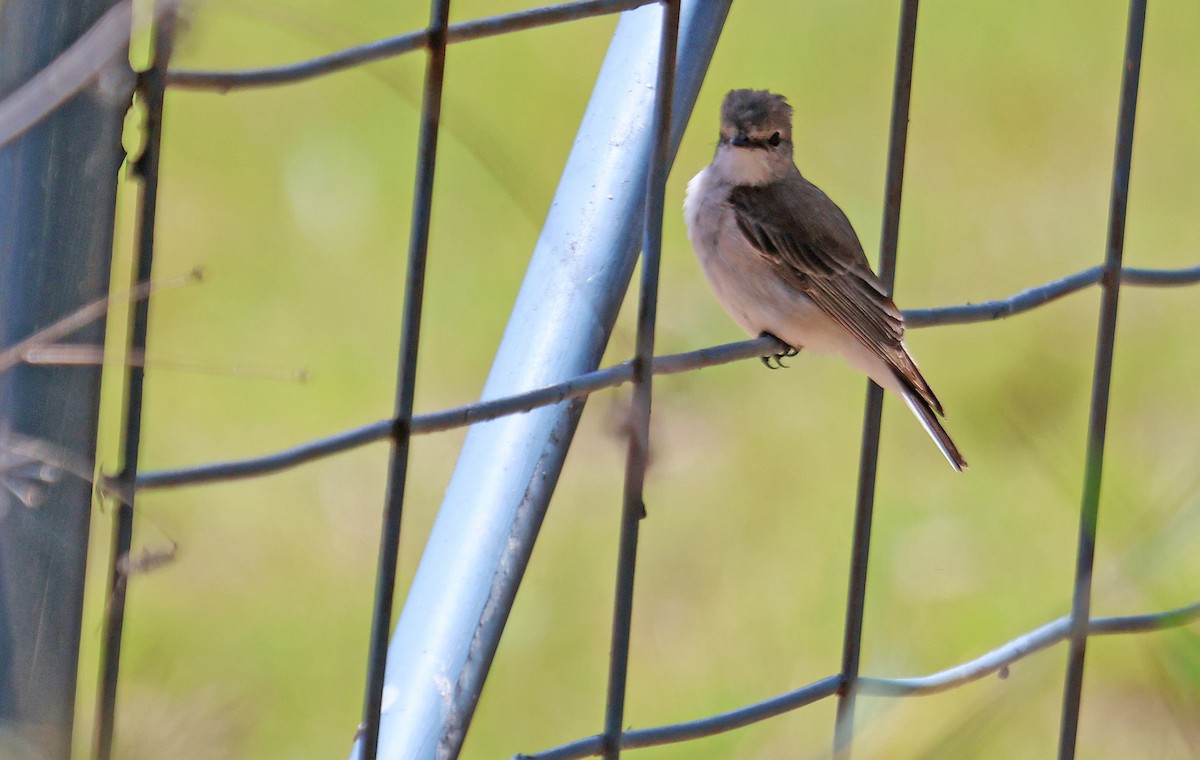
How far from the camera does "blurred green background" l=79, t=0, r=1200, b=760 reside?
13.2ft

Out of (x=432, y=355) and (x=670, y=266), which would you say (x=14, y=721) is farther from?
(x=670, y=266)

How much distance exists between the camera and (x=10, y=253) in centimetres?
105

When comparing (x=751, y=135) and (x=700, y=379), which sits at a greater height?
(x=751, y=135)

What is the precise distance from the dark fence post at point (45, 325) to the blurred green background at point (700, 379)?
1.94 m

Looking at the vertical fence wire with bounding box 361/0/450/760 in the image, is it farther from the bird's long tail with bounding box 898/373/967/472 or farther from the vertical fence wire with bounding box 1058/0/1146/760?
the bird's long tail with bounding box 898/373/967/472

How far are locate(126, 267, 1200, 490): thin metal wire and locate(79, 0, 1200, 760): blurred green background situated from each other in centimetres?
103

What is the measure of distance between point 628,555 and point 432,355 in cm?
360

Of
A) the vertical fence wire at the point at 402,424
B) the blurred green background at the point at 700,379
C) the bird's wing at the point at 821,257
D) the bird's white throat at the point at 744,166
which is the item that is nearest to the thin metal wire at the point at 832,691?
the vertical fence wire at the point at 402,424

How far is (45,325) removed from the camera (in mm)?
1051

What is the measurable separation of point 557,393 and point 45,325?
1.66 feet

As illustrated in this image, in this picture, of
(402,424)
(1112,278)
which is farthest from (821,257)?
(402,424)

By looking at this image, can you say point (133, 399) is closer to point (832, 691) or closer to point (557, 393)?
point (557, 393)

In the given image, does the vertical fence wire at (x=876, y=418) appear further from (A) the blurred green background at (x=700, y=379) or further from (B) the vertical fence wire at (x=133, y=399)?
(A) the blurred green background at (x=700, y=379)

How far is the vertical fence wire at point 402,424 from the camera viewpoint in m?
1.32
